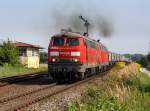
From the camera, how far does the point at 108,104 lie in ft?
39.8

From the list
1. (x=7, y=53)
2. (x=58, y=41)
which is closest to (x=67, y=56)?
(x=58, y=41)

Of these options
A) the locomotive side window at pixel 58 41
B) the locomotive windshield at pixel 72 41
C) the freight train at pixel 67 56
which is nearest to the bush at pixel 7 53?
the freight train at pixel 67 56

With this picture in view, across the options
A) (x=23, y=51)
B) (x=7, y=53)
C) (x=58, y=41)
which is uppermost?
(x=23, y=51)

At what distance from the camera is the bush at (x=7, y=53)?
49094mm

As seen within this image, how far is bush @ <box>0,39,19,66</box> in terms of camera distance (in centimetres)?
4909

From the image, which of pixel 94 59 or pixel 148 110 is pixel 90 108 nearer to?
pixel 148 110

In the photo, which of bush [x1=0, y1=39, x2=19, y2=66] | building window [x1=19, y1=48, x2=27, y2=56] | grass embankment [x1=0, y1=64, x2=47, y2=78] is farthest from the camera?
building window [x1=19, y1=48, x2=27, y2=56]

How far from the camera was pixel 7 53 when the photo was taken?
49156 millimetres

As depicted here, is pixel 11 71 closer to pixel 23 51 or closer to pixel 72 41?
pixel 72 41

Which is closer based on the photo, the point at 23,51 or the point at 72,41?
the point at 72,41

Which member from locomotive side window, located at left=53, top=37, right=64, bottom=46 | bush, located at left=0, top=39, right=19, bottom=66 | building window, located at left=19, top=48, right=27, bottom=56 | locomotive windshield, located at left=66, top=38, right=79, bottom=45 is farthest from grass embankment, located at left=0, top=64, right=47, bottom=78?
building window, located at left=19, top=48, right=27, bottom=56

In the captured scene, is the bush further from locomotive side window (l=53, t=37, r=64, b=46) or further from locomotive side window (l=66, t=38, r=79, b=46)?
locomotive side window (l=66, t=38, r=79, b=46)

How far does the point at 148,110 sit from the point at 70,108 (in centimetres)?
372


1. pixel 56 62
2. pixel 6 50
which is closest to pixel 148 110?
pixel 56 62
